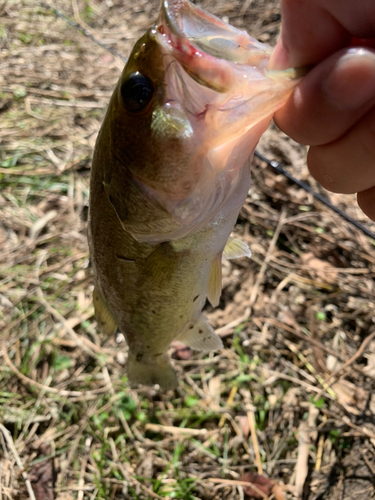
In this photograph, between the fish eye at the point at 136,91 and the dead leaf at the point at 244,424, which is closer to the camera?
the fish eye at the point at 136,91

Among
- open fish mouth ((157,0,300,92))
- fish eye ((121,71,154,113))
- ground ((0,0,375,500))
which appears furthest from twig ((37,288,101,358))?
open fish mouth ((157,0,300,92))

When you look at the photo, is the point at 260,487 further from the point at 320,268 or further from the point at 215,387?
the point at 320,268

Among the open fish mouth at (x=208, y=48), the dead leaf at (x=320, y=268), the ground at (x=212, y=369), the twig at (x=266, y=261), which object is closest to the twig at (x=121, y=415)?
the ground at (x=212, y=369)

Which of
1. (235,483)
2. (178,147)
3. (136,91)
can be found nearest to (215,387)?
(235,483)

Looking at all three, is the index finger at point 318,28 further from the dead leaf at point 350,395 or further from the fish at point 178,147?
the dead leaf at point 350,395

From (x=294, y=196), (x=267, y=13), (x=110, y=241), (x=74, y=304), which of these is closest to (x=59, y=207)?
(x=74, y=304)

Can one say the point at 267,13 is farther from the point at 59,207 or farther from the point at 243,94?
the point at 243,94
